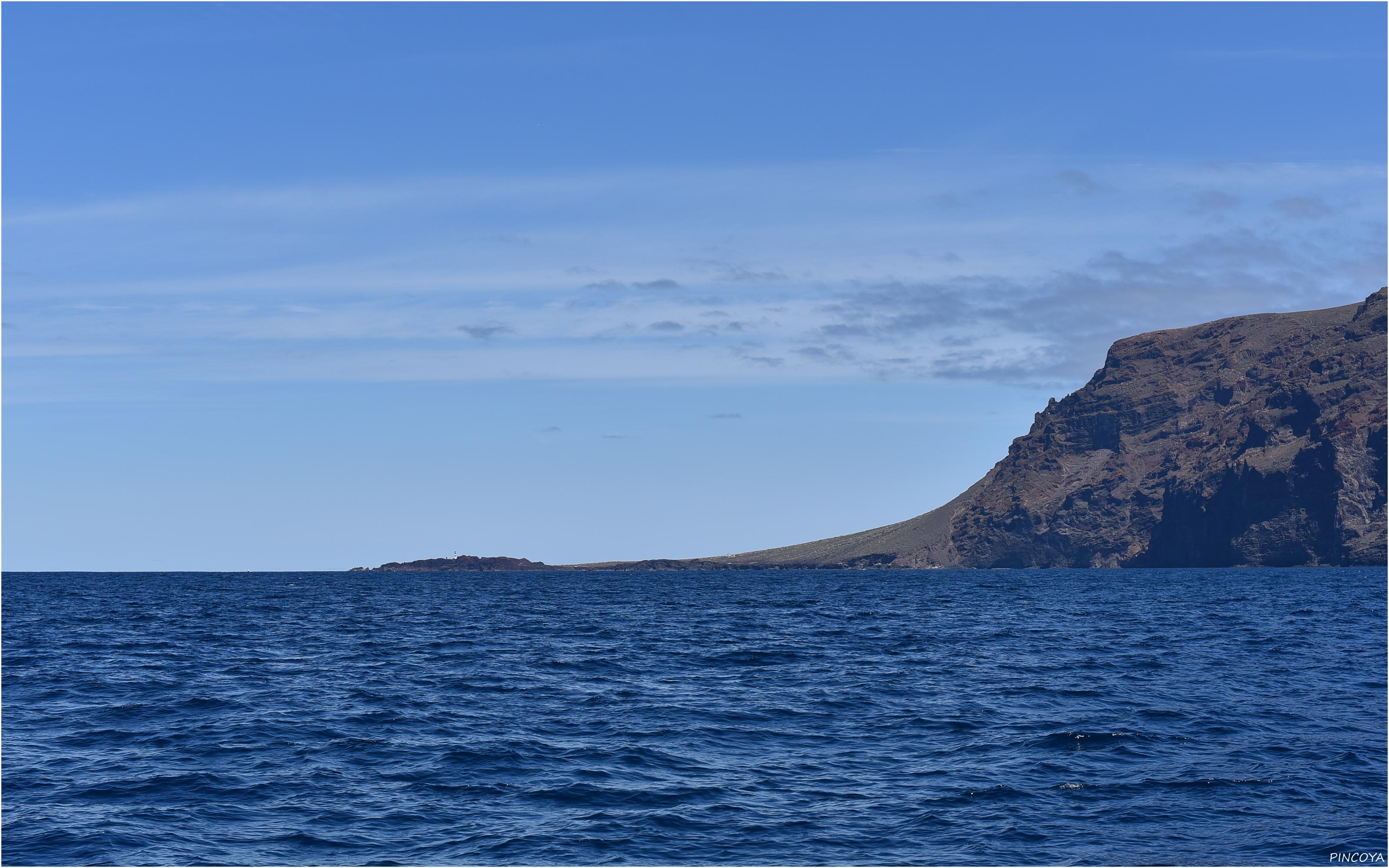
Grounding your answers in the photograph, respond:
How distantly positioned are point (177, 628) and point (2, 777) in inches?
1794

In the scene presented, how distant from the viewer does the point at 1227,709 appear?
32.7m

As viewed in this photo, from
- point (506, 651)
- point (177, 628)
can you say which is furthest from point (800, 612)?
point (177, 628)

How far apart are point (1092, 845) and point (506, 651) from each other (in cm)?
3704

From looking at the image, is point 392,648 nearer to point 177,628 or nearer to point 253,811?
point 177,628

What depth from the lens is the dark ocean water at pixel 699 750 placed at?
2075 centimetres

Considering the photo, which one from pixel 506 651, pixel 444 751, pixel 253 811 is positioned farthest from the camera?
pixel 506 651

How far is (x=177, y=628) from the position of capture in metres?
67.6

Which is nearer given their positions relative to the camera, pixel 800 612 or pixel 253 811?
pixel 253 811

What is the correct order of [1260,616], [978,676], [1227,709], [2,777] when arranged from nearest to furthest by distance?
[2,777]
[1227,709]
[978,676]
[1260,616]

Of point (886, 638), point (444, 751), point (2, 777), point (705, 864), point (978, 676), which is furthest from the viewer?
point (886, 638)

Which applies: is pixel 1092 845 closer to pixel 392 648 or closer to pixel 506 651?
pixel 506 651

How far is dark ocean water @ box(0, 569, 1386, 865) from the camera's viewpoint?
68.1 ft

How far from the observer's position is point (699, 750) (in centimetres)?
2817

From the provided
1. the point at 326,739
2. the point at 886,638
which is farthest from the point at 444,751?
the point at 886,638
